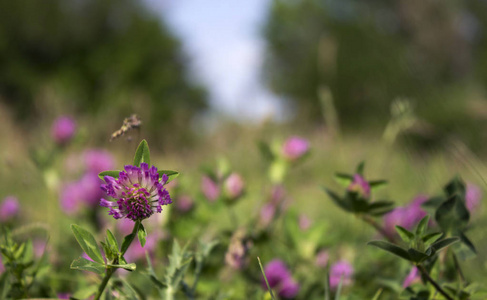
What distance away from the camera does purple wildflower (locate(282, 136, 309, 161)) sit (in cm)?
86

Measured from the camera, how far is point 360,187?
0.54 metres

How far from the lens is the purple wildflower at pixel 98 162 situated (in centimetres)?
90

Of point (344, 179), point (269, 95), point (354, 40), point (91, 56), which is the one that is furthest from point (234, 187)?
point (354, 40)

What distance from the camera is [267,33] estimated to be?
15758mm

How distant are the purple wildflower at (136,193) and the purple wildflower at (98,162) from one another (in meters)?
0.55

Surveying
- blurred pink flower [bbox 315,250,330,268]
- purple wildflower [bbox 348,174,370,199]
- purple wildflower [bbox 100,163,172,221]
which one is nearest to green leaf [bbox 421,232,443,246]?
purple wildflower [bbox 348,174,370,199]

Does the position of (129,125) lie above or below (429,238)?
above

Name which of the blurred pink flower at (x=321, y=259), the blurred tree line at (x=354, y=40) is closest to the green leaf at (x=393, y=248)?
the blurred pink flower at (x=321, y=259)

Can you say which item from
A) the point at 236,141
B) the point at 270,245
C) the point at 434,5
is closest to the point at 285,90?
the point at 434,5

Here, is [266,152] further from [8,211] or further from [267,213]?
[8,211]

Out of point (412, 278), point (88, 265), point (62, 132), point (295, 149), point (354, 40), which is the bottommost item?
point (412, 278)

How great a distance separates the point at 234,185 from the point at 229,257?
0.20 meters

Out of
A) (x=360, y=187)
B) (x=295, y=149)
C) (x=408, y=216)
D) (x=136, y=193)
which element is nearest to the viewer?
(x=136, y=193)

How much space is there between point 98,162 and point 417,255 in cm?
65
